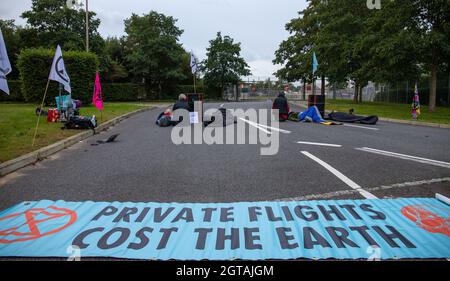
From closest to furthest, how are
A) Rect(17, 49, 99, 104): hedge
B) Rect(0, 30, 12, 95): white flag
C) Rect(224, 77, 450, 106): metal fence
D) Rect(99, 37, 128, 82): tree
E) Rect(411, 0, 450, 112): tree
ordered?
Rect(0, 30, 12, 95): white flag < Rect(411, 0, 450, 112): tree < Rect(17, 49, 99, 104): hedge < Rect(224, 77, 450, 106): metal fence < Rect(99, 37, 128, 82): tree

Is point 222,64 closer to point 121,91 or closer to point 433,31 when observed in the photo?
point 121,91

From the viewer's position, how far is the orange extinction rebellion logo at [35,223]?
11.3ft

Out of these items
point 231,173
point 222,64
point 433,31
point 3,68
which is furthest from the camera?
point 222,64

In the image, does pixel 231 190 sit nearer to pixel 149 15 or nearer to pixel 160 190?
pixel 160 190

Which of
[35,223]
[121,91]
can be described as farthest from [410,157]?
[121,91]

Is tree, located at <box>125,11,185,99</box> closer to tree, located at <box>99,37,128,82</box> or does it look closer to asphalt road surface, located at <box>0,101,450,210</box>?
tree, located at <box>99,37,128,82</box>

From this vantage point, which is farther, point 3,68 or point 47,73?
point 47,73

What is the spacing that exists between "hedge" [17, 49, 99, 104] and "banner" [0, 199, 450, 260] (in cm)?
2181

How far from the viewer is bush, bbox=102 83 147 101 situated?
3932 cm

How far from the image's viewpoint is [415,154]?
7.71m

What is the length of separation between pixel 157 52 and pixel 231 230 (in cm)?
3885

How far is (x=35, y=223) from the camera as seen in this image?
3.77 metres

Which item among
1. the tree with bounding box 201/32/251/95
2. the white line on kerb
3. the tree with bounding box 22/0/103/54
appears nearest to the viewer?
the white line on kerb

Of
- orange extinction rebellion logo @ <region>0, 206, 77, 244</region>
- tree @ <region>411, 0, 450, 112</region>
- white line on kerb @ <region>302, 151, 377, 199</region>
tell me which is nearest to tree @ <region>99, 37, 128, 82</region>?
tree @ <region>411, 0, 450, 112</region>
